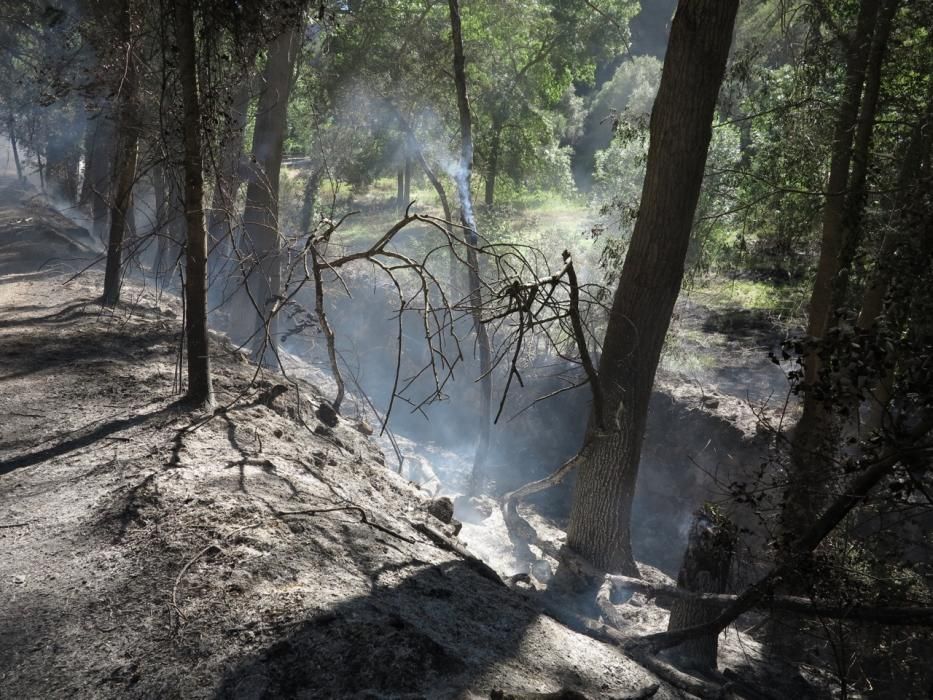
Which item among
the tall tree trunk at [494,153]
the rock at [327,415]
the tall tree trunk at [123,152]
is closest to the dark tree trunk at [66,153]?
the tall tree trunk at [494,153]

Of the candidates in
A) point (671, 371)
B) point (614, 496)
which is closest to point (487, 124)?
point (671, 371)

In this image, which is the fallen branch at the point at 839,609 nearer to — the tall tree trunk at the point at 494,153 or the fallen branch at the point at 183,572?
the fallen branch at the point at 183,572

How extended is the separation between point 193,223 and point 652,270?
4.04 metres

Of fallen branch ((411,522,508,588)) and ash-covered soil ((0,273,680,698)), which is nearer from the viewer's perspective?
ash-covered soil ((0,273,680,698))

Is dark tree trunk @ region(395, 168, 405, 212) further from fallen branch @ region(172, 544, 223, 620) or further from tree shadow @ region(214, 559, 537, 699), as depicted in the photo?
tree shadow @ region(214, 559, 537, 699)

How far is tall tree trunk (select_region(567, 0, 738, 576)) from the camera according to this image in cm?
640

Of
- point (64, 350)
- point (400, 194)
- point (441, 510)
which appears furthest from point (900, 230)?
point (400, 194)

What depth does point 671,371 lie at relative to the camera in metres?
14.5

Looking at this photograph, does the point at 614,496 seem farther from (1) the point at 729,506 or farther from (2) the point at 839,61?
(2) the point at 839,61

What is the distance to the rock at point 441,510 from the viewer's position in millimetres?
6965

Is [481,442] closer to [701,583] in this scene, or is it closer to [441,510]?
[441,510]

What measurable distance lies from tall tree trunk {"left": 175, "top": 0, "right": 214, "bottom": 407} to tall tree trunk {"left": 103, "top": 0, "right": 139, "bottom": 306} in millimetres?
393

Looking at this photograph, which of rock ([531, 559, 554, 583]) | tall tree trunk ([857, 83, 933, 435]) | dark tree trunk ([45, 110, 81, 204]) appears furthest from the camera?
dark tree trunk ([45, 110, 81, 204])

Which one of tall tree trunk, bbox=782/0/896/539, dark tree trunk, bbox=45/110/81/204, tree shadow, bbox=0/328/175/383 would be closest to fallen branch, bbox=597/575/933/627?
tall tree trunk, bbox=782/0/896/539
